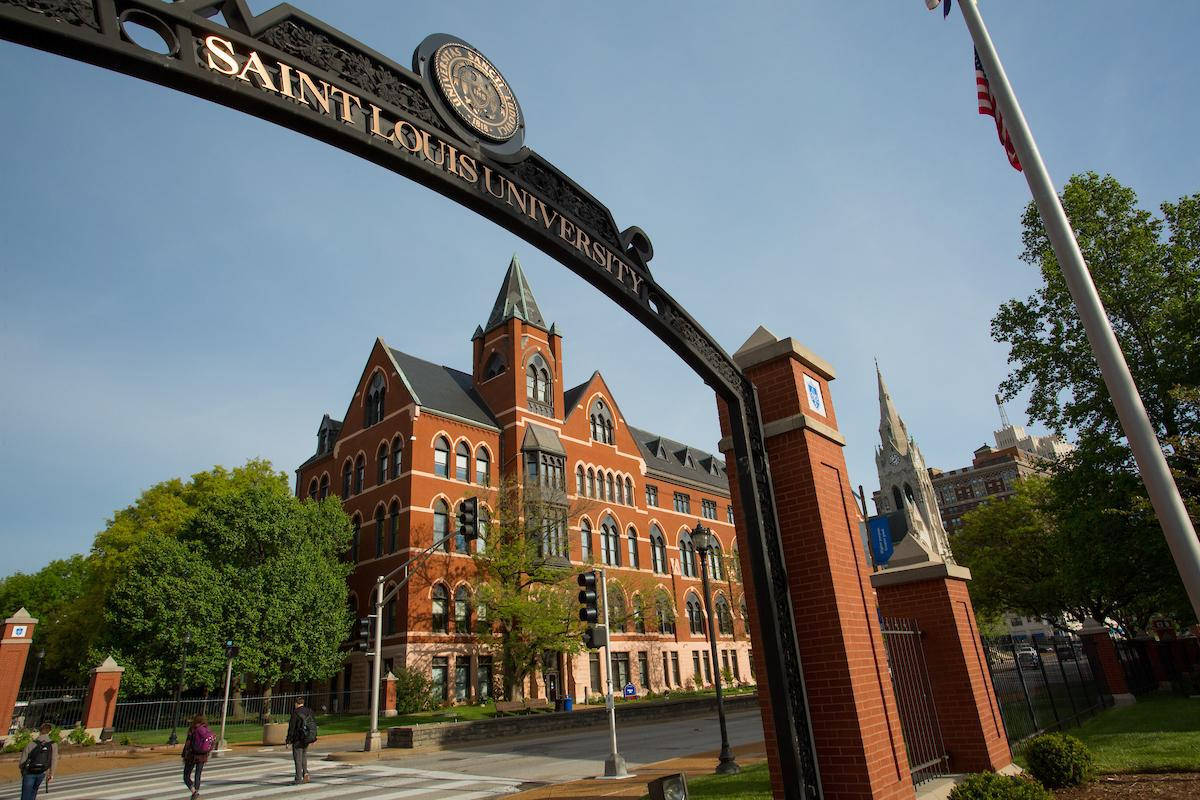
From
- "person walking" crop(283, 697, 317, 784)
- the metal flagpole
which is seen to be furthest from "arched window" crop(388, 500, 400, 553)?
the metal flagpole

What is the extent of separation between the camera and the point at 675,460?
5531cm

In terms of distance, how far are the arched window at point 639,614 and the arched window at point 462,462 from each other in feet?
35.7

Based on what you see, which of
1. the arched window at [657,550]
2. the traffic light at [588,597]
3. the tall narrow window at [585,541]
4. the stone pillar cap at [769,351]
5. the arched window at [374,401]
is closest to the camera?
the stone pillar cap at [769,351]

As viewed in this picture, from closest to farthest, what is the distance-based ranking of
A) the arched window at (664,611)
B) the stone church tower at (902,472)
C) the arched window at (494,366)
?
1. the arched window at (664,611)
2. the arched window at (494,366)
3. the stone church tower at (902,472)

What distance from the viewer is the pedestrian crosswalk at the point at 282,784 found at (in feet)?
40.1

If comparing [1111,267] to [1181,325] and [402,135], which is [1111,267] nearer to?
[1181,325]

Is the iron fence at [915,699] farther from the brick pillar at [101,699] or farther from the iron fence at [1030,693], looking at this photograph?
the brick pillar at [101,699]

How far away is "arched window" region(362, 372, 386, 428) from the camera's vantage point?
3812 cm

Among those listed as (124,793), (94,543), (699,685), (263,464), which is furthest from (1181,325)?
(94,543)

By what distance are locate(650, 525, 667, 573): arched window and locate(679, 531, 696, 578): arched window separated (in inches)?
73.8

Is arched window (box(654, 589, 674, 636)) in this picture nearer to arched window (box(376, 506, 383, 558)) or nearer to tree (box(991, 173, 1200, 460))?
arched window (box(376, 506, 383, 558))

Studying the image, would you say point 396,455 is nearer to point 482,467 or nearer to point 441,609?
point 482,467

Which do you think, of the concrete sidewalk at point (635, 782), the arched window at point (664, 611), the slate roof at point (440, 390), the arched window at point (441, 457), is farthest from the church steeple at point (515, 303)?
the concrete sidewalk at point (635, 782)

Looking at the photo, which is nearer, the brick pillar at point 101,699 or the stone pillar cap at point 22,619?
the stone pillar cap at point 22,619
